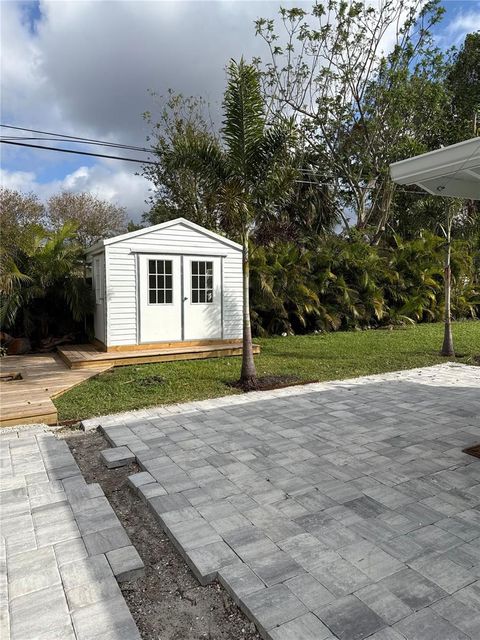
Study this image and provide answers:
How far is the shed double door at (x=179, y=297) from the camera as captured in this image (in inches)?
343

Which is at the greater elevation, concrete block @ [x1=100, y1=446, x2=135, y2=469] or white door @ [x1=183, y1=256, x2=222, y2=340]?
white door @ [x1=183, y1=256, x2=222, y2=340]

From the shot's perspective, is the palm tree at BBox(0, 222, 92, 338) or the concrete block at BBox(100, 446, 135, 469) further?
the palm tree at BBox(0, 222, 92, 338)

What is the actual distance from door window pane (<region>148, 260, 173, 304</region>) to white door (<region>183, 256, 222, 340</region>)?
1.03ft

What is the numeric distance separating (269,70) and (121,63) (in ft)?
22.6

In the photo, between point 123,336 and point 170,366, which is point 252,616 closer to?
point 170,366

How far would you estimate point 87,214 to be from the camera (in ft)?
76.8

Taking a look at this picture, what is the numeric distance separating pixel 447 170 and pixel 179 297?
6.24 meters

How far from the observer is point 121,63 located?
415 inches

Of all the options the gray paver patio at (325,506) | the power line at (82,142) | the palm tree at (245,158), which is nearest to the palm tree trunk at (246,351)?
the palm tree at (245,158)

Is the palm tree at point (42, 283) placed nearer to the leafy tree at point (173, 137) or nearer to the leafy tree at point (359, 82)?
the leafy tree at point (173, 137)

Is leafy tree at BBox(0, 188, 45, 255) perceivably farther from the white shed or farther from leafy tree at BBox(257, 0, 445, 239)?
the white shed

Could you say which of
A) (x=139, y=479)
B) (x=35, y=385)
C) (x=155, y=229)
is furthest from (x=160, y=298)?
(x=139, y=479)

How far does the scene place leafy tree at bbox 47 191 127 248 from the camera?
22781 millimetres

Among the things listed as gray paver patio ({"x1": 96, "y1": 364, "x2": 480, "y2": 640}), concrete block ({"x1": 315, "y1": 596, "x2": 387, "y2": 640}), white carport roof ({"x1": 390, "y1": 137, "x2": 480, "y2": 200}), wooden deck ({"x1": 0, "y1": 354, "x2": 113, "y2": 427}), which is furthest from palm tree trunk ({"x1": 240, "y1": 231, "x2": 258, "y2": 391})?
concrete block ({"x1": 315, "y1": 596, "x2": 387, "y2": 640})
